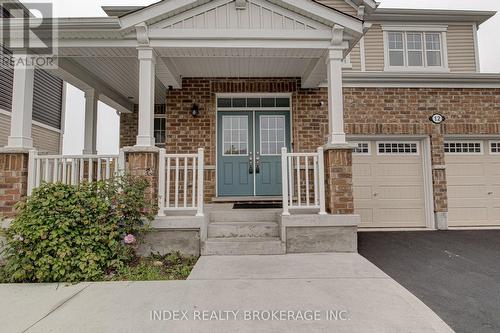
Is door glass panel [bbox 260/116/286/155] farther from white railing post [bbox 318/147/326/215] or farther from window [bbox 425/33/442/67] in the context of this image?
window [bbox 425/33/442/67]

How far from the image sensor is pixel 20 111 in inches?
170

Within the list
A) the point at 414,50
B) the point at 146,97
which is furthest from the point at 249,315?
the point at 414,50

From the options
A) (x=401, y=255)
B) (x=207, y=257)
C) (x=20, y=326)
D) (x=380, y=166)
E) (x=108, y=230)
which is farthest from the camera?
(x=380, y=166)

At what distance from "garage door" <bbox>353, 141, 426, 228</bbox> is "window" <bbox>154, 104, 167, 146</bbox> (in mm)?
4855

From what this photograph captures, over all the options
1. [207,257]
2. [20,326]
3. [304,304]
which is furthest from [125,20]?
[304,304]

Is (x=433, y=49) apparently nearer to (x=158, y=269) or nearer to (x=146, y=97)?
(x=146, y=97)

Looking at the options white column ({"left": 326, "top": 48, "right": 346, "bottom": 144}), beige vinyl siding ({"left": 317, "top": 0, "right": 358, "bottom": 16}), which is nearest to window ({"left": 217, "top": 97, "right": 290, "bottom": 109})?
white column ({"left": 326, "top": 48, "right": 346, "bottom": 144})

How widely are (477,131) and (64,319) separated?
8234 millimetres

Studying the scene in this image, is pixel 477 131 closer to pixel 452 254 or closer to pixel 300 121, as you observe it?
pixel 452 254

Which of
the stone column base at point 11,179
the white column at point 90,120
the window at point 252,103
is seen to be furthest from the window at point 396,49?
the stone column base at point 11,179

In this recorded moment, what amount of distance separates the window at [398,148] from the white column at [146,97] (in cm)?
508

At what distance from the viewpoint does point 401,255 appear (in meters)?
4.37

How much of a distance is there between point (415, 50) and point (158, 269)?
315 inches

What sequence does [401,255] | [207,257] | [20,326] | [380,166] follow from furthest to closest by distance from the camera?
[380,166] → [401,255] → [207,257] → [20,326]
